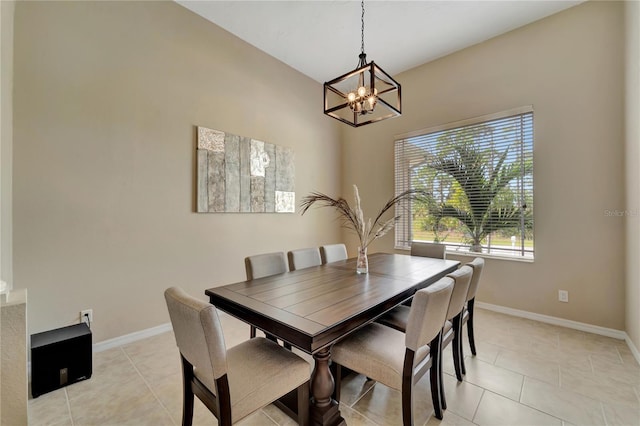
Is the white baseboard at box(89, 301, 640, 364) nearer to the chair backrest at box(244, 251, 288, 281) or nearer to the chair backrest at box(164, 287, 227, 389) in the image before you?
the chair backrest at box(244, 251, 288, 281)

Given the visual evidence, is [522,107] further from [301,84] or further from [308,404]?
[308,404]

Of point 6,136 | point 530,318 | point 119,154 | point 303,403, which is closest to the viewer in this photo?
point 303,403

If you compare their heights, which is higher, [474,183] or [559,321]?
[474,183]

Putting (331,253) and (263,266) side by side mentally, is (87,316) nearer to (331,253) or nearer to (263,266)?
(263,266)

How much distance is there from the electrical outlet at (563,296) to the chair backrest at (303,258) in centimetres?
267

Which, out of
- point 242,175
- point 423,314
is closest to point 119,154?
point 242,175

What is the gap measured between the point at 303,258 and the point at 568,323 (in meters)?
2.94

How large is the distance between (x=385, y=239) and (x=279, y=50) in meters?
3.25

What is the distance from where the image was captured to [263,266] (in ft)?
7.36

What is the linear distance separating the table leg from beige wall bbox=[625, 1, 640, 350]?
2.66m

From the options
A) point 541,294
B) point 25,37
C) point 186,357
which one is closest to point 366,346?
point 186,357

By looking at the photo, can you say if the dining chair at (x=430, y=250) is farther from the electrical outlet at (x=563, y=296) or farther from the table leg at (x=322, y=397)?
the table leg at (x=322, y=397)

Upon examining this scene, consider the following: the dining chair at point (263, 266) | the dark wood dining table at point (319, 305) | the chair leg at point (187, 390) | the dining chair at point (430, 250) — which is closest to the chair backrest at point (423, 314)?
the dark wood dining table at point (319, 305)

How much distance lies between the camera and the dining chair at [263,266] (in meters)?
2.17
